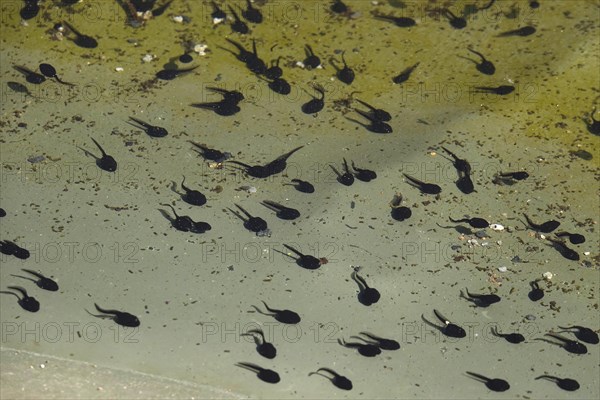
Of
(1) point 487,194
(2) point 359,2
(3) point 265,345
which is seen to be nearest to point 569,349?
(1) point 487,194

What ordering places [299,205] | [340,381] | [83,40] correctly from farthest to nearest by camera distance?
[83,40]
[299,205]
[340,381]

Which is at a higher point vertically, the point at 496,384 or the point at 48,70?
the point at 48,70

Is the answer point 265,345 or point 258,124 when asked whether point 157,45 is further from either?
point 265,345

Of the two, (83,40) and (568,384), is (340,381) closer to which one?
(568,384)

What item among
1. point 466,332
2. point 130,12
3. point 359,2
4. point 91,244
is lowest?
point 91,244

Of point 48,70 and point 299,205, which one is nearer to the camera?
point 299,205

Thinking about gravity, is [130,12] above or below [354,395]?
above

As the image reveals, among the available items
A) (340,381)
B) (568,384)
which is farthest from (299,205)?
(568,384)

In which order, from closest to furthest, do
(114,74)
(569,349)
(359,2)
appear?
(569,349) → (114,74) → (359,2)

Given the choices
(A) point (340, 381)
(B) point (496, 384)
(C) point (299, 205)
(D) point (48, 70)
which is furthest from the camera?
(D) point (48, 70)
